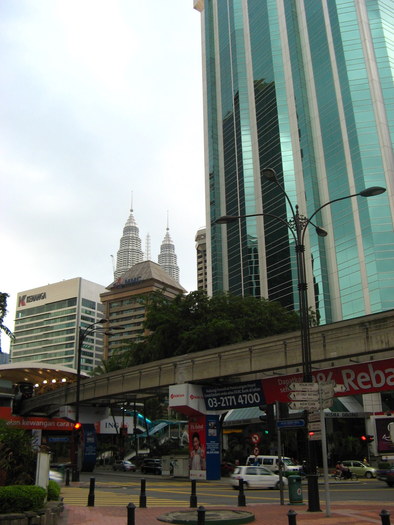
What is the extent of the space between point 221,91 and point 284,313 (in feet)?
282

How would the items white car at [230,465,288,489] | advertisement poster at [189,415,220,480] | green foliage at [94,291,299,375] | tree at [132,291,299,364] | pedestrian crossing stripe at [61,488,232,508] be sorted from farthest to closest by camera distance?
tree at [132,291,299,364] → green foliage at [94,291,299,375] → advertisement poster at [189,415,220,480] → white car at [230,465,288,489] → pedestrian crossing stripe at [61,488,232,508]

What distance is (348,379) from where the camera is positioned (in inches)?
1080

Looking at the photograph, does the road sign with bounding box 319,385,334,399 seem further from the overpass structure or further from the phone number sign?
the phone number sign

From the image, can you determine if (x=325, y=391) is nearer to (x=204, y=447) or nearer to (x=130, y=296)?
(x=204, y=447)

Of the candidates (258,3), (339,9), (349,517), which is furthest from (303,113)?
(349,517)

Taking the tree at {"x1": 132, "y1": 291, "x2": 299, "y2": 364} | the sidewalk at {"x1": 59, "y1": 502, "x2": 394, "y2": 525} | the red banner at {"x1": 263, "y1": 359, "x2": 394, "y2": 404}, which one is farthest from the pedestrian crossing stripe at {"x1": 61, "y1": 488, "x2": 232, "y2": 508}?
the tree at {"x1": 132, "y1": 291, "x2": 299, "y2": 364}

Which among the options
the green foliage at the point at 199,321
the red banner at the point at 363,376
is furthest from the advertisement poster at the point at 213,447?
the green foliage at the point at 199,321

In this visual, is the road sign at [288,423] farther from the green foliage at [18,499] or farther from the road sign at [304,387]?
the green foliage at [18,499]

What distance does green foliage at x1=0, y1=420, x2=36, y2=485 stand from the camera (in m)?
13.6

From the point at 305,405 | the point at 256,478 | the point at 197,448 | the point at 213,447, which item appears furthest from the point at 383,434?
the point at 305,405

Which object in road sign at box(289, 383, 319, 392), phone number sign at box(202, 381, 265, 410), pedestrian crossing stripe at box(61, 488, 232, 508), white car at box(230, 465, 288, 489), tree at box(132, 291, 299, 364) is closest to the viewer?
road sign at box(289, 383, 319, 392)

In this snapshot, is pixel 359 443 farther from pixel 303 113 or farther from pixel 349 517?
pixel 303 113

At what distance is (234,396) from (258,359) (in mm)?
4240

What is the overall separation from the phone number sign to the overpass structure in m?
0.71
